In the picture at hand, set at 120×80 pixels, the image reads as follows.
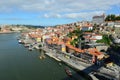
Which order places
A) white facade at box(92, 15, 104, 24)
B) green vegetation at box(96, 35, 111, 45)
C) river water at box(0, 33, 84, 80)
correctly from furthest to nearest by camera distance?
white facade at box(92, 15, 104, 24) < green vegetation at box(96, 35, 111, 45) < river water at box(0, 33, 84, 80)

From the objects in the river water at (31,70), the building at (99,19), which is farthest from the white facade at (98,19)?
the river water at (31,70)

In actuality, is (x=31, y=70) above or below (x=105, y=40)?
below

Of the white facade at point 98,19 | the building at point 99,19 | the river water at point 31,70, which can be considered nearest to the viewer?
the river water at point 31,70

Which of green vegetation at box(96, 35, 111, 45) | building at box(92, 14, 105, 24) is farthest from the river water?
building at box(92, 14, 105, 24)

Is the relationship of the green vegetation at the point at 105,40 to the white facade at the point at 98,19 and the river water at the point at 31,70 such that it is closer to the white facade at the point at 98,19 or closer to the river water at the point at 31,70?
the river water at the point at 31,70

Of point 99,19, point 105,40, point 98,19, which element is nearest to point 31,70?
point 105,40

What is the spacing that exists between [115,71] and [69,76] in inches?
82.6

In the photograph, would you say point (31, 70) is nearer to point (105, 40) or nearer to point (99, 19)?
point (105, 40)

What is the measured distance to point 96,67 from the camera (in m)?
12.4

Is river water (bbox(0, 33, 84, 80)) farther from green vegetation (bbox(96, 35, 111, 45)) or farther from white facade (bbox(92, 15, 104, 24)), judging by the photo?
white facade (bbox(92, 15, 104, 24))

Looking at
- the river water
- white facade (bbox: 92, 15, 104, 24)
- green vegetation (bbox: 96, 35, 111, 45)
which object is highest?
white facade (bbox: 92, 15, 104, 24)

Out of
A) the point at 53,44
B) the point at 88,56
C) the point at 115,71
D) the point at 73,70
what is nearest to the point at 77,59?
the point at 88,56

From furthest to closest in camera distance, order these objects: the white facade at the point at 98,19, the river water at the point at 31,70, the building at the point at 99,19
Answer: the white facade at the point at 98,19 < the building at the point at 99,19 < the river water at the point at 31,70

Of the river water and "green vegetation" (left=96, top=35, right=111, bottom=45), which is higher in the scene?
"green vegetation" (left=96, top=35, right=111, bottom=45)
